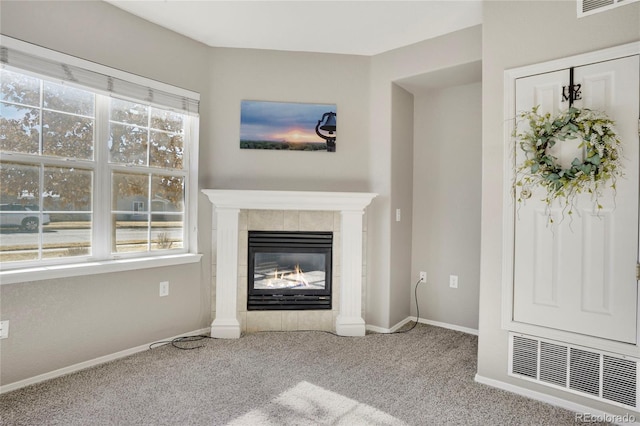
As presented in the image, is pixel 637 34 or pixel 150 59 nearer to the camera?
pixel 637 34

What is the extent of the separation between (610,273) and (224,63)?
3.29 meters

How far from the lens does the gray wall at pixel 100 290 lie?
7.28 ft

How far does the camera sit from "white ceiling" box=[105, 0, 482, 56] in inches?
102

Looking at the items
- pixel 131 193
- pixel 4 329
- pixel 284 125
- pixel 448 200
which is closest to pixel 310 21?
pixel 284 125

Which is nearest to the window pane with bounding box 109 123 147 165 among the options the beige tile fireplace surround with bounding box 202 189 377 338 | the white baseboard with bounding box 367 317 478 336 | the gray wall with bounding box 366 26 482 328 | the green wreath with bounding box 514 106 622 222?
the beige tile fireplace surround with bounding box 202 189 377 338

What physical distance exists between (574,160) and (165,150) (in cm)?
294

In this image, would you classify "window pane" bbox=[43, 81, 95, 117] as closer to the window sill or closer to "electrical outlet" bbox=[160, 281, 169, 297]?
the window sill

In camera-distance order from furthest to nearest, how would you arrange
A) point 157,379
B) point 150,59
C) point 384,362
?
1. point 150,59
2. point 384,362
3. point 157,379

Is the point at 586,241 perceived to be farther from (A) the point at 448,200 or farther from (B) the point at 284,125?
(B) the point at 284,125

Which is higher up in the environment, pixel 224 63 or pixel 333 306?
pixel 224 63

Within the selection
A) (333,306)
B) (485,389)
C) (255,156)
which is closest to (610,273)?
(485,389)

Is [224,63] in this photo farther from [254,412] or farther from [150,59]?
[254,412]

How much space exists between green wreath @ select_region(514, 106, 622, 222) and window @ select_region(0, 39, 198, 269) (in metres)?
2.60

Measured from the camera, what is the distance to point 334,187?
341 centimetres
